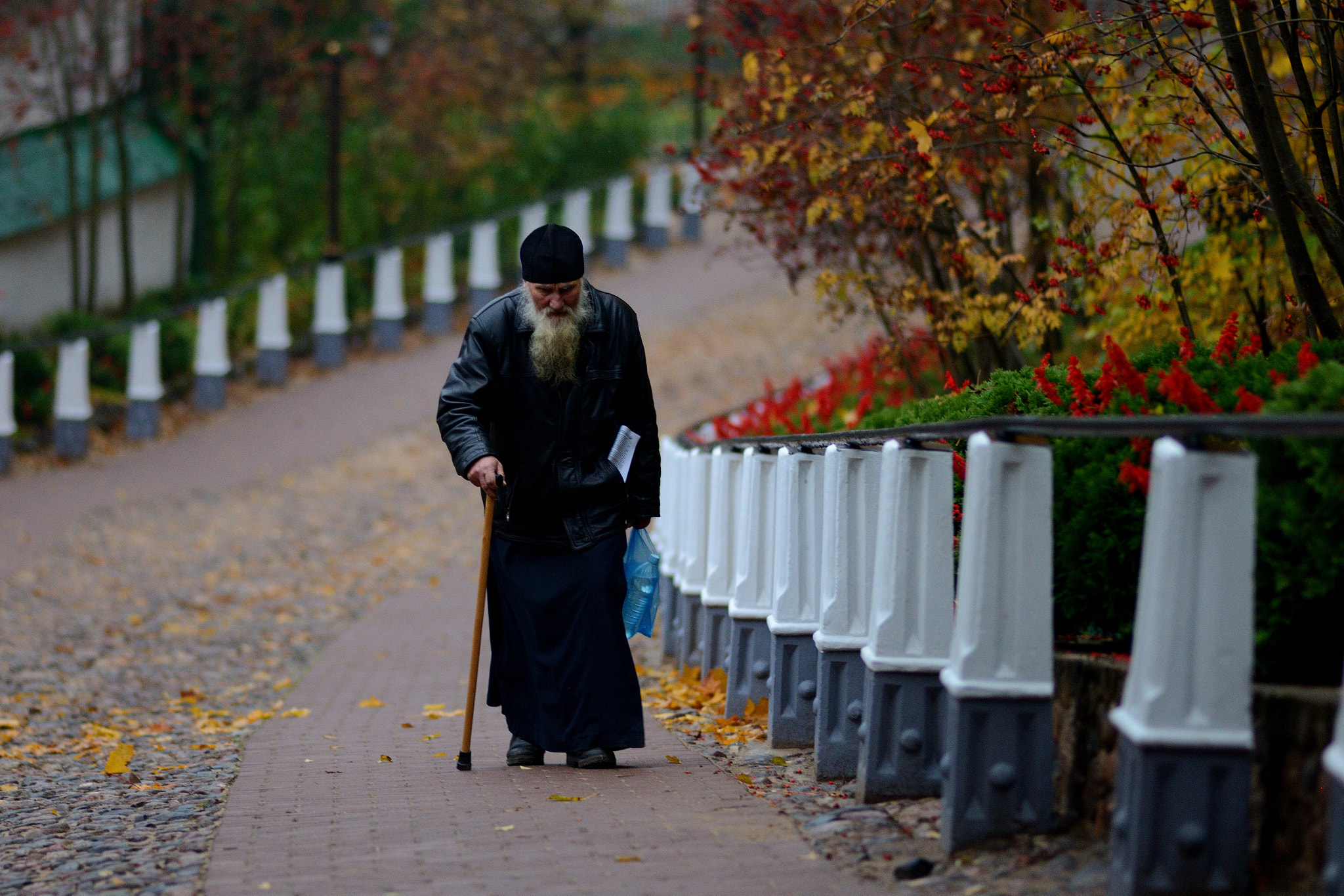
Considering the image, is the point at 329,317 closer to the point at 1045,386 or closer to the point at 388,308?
the point at 388,308

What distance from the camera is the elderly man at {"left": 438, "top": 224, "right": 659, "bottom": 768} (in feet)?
22.5

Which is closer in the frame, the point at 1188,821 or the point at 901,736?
the point at 1188,821

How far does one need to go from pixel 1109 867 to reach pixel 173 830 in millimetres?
3395

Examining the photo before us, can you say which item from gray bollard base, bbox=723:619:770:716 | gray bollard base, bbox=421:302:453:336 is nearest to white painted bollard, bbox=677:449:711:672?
gray bollard base, bbox=723:619:770:716

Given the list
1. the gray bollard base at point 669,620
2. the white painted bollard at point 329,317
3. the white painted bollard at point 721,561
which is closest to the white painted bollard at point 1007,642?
the white painted bollard at point 721,561

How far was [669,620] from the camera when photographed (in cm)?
1090

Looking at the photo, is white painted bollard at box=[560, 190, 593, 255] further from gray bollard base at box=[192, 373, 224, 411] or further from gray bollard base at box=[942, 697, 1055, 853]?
gray bollard base at box=[942, 697, 1055, 853]

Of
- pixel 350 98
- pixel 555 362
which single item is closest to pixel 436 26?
pixel 350 98

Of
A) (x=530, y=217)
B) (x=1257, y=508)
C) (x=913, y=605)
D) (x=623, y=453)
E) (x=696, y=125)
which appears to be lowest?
(x=913, y=605)

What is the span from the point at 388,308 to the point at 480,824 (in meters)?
18.9

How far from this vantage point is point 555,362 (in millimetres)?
6926

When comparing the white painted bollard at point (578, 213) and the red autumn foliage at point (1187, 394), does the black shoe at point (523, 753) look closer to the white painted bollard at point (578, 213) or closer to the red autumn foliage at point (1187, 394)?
the red autumn foliage at point (1187, 394)

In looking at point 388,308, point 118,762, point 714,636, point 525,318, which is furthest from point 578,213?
point 525,318

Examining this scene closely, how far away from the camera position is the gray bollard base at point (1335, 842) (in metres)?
3.30
